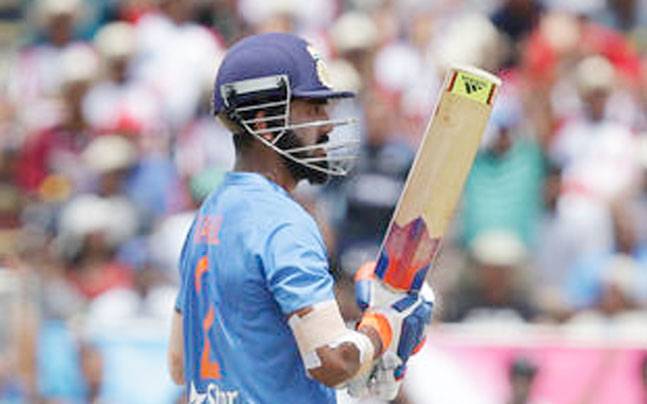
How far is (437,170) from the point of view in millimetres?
5078

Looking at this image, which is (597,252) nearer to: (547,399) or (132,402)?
(547,399)

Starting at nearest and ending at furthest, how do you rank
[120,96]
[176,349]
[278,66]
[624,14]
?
[278,66], [176,349], [120,96], [624,14]

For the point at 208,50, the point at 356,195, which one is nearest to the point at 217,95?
the point at 356,195

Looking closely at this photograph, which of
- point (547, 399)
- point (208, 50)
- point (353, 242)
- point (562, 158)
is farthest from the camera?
point (208, 50)

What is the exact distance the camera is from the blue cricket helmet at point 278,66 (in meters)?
4.95

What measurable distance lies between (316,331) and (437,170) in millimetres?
685

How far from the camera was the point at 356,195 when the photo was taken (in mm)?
10125

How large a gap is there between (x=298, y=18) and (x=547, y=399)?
3833 millimetres

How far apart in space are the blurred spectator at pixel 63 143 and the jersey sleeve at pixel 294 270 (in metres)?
6.93

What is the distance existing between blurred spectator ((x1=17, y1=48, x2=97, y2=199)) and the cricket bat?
21.8ft

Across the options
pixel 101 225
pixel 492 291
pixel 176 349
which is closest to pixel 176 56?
pixel 101 225

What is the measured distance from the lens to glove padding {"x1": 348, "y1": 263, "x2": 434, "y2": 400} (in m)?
4.98

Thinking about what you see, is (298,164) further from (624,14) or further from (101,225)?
(624,14)

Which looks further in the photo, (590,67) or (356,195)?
(590,67)
